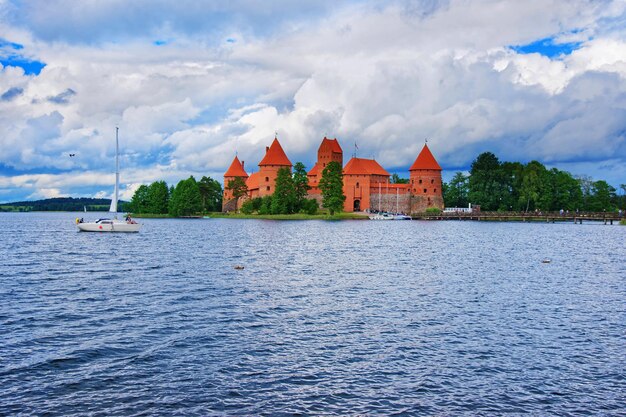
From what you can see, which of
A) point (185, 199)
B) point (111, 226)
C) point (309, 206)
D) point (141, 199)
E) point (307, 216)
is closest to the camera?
point (111, 226)

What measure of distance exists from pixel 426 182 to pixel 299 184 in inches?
1244

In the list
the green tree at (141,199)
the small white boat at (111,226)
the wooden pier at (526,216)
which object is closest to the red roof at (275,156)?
the green tree at (141,199)

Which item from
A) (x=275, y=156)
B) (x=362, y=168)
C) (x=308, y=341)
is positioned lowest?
(x=308, y=341)

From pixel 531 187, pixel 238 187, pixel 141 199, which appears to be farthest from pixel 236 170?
pixel 531 187

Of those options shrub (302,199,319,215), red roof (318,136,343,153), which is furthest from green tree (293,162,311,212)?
red roof (318,136,343,153)

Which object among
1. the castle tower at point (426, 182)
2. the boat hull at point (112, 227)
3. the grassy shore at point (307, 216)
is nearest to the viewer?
the boat hull at point (112, 227)

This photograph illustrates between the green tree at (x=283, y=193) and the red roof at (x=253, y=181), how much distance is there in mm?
28189

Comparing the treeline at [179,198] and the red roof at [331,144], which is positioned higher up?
the red roof at [331,144]

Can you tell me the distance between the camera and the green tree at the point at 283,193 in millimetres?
104375

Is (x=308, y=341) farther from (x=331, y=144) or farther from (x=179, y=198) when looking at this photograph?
(x=331, y=144)

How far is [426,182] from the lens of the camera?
123000 millimetres

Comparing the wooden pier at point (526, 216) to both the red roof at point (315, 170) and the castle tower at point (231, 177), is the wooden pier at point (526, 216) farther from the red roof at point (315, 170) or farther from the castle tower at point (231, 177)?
the castle tower at point (231, 177)

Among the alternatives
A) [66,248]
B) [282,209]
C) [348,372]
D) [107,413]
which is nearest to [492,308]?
[348,372]

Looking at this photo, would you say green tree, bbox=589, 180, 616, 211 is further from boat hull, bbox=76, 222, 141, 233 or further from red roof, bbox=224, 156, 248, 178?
boat hull, bbox=76, 222, 141, 233
